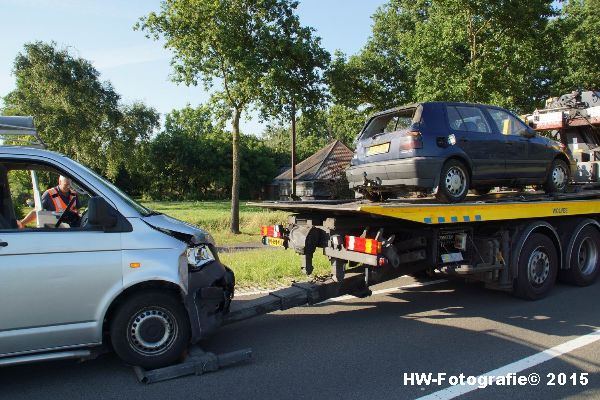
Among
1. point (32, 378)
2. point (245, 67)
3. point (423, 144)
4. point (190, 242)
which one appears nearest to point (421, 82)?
point (245, 67)

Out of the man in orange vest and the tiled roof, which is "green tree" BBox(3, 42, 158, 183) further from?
the man in orange vest

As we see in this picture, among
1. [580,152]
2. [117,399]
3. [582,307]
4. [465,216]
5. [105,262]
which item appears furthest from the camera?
[580,152]

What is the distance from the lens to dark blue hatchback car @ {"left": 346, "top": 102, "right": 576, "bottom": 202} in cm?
689

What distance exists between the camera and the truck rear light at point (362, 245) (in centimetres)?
544

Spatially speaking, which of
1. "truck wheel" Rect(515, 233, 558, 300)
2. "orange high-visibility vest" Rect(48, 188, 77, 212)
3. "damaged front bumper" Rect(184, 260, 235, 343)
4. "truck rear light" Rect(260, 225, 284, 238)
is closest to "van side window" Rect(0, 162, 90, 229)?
"orange high-visibility vest" Rect(48, 188, 77, 212)

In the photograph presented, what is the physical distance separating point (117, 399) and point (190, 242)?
1452 mm

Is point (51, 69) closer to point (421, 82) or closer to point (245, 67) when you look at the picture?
point (245, 67)

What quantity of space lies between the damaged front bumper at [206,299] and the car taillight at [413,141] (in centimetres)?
329

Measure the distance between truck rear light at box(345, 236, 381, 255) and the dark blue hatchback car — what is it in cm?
156

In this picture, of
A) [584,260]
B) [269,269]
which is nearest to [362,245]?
[269,269]

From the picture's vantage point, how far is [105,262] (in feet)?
13.8

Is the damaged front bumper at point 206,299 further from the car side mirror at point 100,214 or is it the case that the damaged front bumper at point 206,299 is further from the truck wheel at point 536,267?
the truck wheel at point 536,267

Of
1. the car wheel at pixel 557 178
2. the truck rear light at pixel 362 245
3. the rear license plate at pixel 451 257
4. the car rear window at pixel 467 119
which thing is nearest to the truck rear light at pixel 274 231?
the truck rear light at pixel 362 245

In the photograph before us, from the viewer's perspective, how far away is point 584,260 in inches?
314
